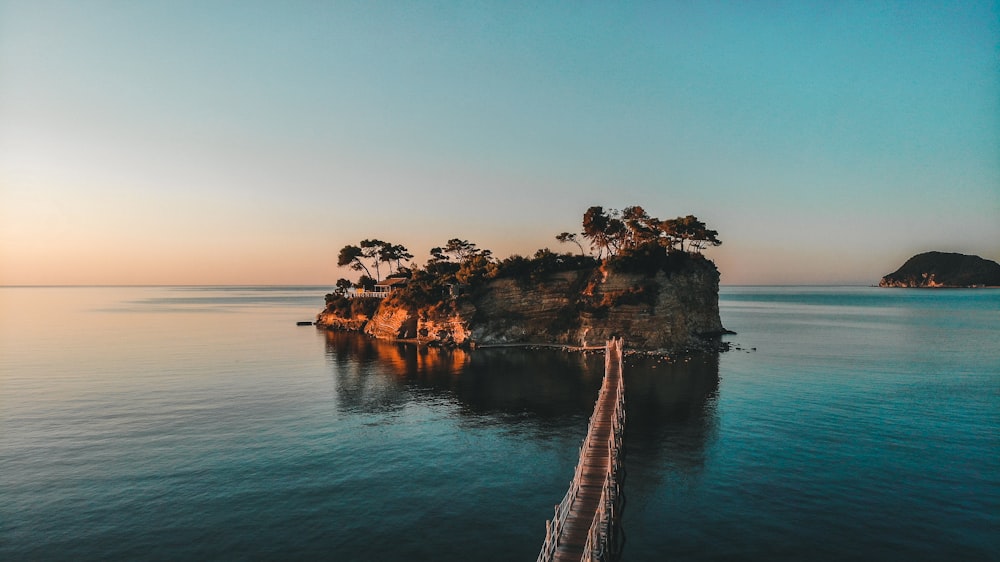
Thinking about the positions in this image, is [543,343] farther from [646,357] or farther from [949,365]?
[949,365]

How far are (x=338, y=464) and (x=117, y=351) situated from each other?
250ft

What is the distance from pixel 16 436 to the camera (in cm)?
4053

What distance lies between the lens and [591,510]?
24.8m

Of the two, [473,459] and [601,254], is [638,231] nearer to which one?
[601,254]

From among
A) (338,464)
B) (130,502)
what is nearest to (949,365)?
(338,464)

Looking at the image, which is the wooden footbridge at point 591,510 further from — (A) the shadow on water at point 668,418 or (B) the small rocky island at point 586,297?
(B) the small rocky island at point 586,297

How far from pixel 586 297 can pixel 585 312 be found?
312 centimetres

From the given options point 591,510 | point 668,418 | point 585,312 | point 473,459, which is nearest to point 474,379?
point 668,418

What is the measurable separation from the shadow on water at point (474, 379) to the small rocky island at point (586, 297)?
830 cm

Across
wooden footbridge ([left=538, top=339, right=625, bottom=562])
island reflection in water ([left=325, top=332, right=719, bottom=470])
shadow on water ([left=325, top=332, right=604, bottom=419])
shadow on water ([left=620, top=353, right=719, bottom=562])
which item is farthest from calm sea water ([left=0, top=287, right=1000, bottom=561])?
wooden footbridge ([left=538, top=339, right=625, bottom=562])

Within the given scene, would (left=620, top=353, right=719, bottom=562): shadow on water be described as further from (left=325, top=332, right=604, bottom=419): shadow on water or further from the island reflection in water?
(left=325, top=332, right=604, bottom=419): shadow on water

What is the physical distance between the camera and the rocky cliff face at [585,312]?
9081cm

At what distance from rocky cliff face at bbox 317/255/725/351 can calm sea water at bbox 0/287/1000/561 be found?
16.0 m

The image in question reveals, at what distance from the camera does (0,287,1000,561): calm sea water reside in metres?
25.4
